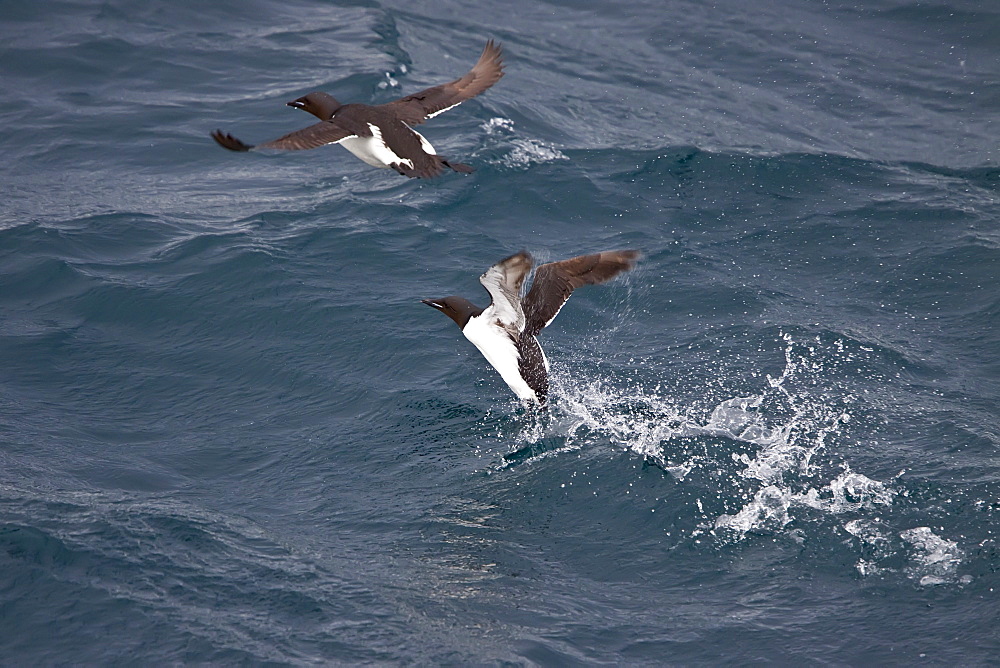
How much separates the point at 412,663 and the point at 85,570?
8.03 ft

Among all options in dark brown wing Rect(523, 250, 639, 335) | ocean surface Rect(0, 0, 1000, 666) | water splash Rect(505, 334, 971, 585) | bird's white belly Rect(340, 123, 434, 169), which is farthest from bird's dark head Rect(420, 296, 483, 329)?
bird's white belly Rect(340, 123, 434, 169)

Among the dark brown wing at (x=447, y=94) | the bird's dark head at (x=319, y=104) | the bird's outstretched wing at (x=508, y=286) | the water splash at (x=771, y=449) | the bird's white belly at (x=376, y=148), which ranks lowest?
the water splash at (x=771, y=449)

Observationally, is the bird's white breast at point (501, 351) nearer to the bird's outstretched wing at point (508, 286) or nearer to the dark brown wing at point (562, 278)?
the bird's outstretched wing at point (508, 286)

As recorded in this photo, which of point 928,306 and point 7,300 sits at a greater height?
point 928,306

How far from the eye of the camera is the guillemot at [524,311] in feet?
28.3

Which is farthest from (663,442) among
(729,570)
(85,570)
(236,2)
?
(236,2)

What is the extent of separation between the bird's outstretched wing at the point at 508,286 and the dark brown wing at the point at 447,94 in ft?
7.32

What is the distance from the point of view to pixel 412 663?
6535 millimetres

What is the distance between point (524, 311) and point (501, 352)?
0.45 metres

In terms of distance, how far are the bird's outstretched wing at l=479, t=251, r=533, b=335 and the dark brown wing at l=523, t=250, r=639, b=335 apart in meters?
0.10

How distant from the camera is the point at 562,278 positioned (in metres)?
8.78

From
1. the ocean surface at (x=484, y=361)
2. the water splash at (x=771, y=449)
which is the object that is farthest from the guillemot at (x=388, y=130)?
the water splash at (x=771, y=449)

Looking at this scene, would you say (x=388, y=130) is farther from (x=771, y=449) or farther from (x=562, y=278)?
(x=771, y=449)

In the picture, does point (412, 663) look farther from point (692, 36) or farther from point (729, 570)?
point (692, 36)
